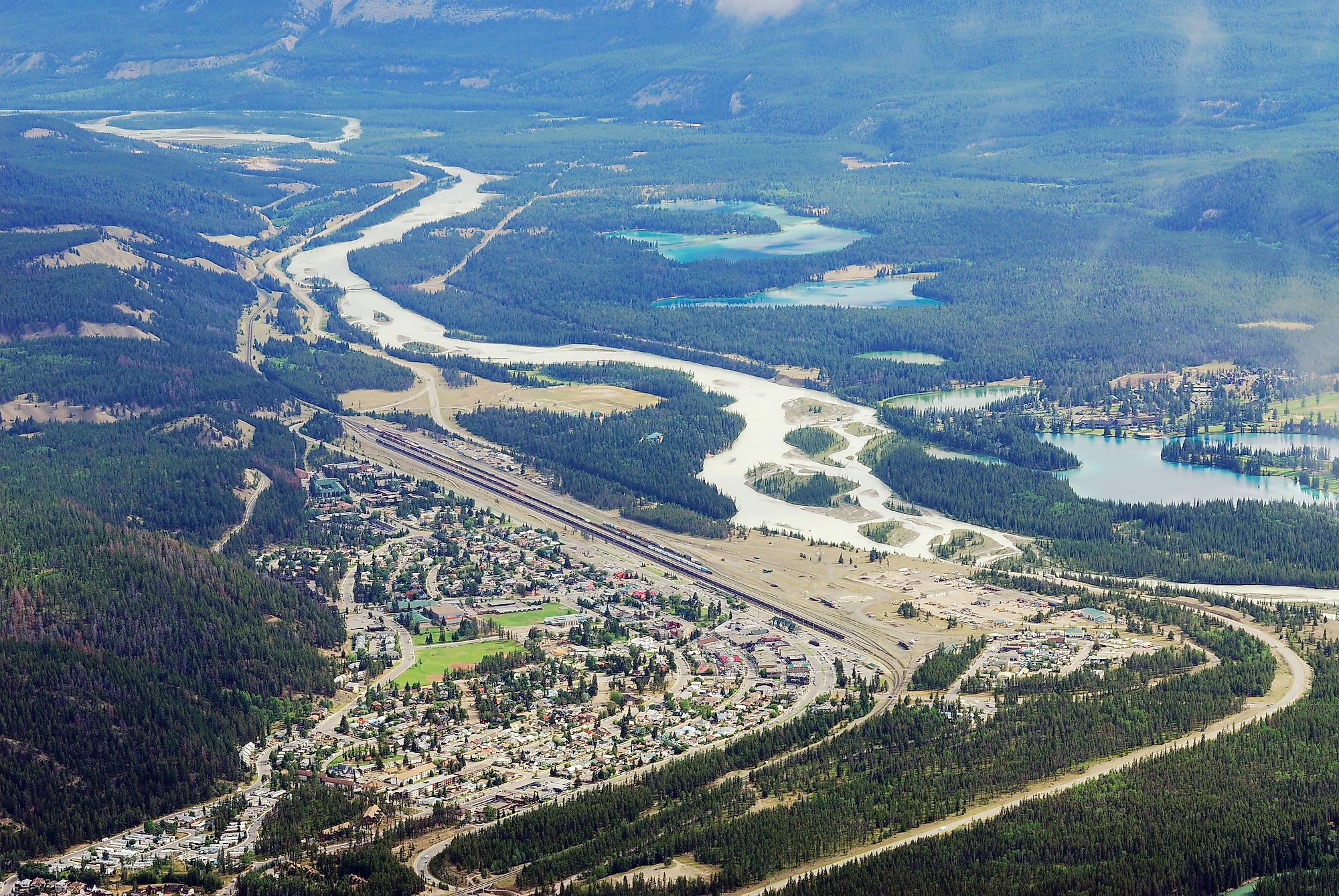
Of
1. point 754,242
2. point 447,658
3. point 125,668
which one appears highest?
point 754,242

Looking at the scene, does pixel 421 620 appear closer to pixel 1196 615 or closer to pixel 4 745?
pixel 4 745

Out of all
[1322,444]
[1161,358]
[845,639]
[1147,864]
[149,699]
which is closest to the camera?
[1147,864]

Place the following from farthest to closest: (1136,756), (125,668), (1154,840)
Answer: (125,668) < (1136,756) < (1154,840)

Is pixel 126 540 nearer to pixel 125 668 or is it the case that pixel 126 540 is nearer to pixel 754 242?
pixel 125 668

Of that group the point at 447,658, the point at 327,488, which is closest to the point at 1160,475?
the point at 327,488

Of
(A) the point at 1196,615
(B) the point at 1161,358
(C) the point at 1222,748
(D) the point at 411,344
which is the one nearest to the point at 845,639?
(A) the point at 1196,615

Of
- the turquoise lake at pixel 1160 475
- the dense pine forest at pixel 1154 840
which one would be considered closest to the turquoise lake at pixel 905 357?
the turquoise lake at pixel 1160 475
